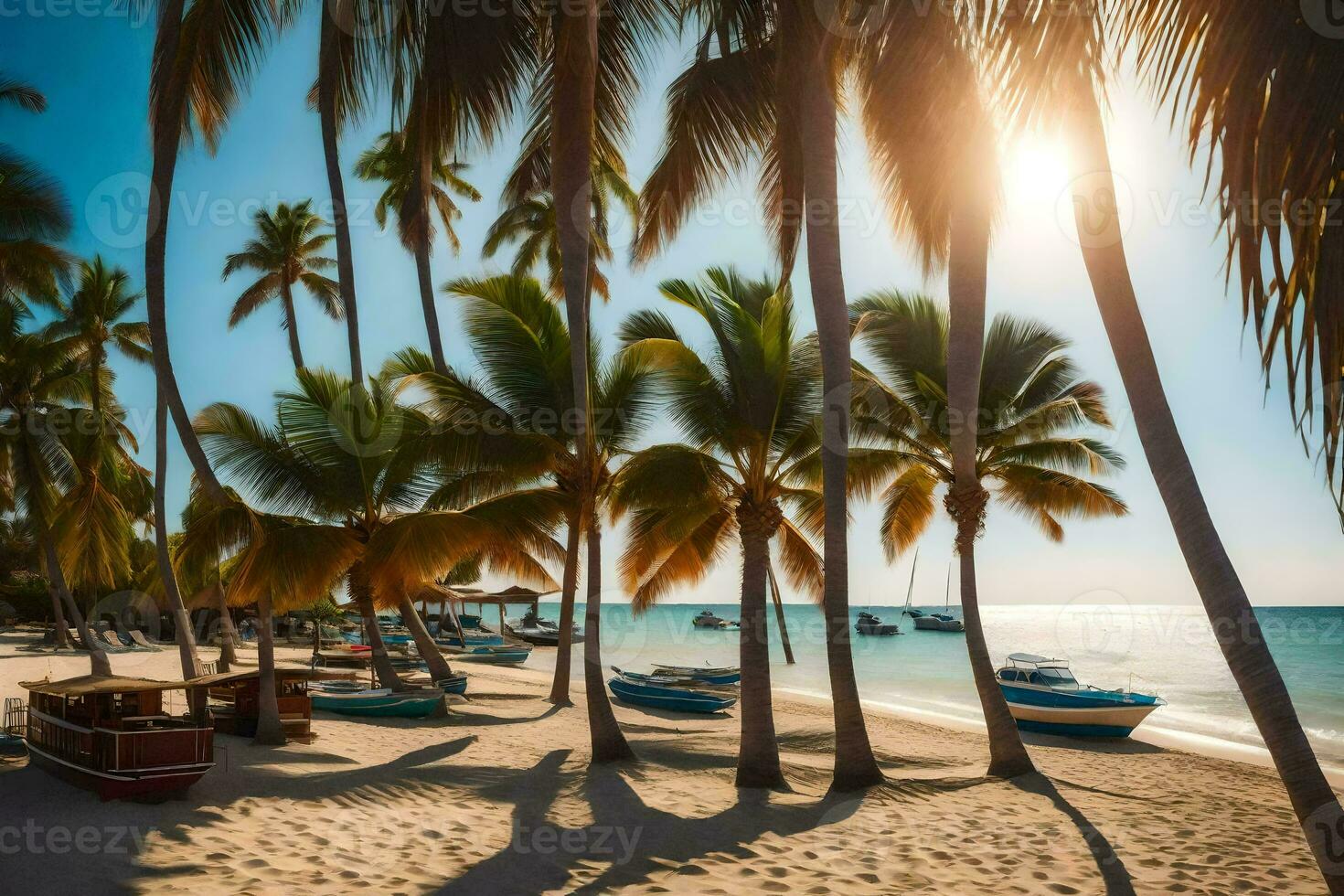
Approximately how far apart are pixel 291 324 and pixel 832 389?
2308 cm

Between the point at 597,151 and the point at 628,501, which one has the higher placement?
the point at 597,151

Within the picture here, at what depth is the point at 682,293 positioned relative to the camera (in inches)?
555

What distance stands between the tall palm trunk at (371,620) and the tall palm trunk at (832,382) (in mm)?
10722

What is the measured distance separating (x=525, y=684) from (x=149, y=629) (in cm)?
2919

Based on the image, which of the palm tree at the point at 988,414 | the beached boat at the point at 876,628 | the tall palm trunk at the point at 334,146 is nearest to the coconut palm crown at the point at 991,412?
the palm tree at the point at 988,414

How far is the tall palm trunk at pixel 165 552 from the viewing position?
55.4ft

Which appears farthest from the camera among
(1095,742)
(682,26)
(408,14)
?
(1095,742)

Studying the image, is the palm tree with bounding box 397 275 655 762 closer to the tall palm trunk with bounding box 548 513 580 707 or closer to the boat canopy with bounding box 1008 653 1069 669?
the tall palm trunk with bounding box 548 513 580 707

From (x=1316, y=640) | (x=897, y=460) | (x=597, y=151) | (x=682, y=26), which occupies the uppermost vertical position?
(x=682, y=26)

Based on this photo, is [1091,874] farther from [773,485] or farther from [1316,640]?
[1316,640]

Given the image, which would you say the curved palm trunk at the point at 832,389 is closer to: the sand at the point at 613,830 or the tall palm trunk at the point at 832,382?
the tall palm trunk at the point at 832,382

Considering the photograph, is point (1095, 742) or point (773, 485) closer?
point (773, 485)

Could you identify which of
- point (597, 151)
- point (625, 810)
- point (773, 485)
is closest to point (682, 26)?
point (597, 151)

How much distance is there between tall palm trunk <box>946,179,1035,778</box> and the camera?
1296 cm
